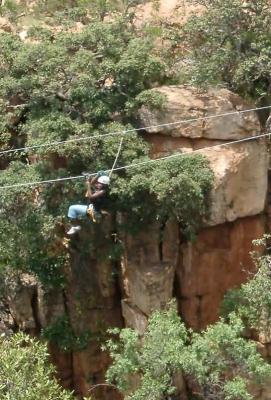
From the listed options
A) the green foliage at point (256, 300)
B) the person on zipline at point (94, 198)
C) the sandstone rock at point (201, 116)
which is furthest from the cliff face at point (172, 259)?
the person on zipline at point (94, 198)

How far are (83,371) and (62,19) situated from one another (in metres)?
8.39

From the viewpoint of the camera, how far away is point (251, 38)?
56.7 feet

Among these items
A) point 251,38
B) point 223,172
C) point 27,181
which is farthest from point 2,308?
point 251,38

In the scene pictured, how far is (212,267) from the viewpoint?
17906 mm

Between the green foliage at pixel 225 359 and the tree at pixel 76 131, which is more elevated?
the tree at pixel 76 131

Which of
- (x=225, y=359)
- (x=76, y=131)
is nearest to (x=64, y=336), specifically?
(x=225, y=359)

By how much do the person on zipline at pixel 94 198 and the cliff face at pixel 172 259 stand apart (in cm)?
157

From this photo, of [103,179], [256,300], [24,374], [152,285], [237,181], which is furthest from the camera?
[237,181]

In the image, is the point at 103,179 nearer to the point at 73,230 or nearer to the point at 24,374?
the point at 73,230

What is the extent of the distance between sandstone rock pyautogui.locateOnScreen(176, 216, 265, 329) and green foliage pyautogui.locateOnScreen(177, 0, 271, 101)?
10.4 ft

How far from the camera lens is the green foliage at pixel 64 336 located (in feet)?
59.2

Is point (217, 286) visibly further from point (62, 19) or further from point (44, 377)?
point (62, 19)

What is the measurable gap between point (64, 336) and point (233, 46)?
763 centimetres

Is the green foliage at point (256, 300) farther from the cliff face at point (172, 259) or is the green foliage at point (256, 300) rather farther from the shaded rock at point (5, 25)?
the shaded rock at point (5, 25)
